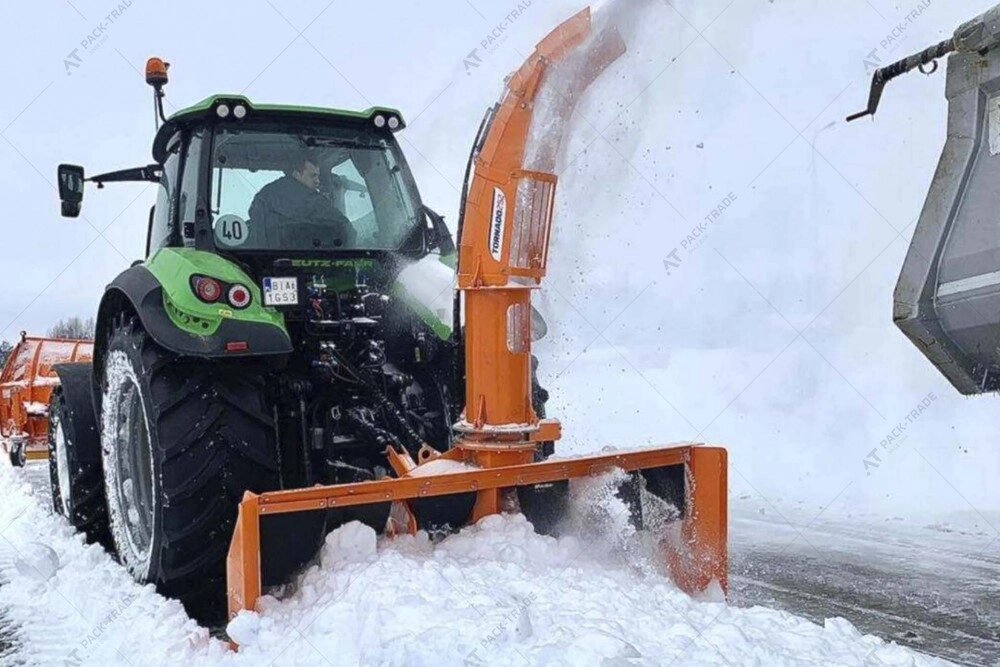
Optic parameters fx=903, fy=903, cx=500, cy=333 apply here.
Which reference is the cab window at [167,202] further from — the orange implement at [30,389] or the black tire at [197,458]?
the orange implement at [30,389]

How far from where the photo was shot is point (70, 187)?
4641mm

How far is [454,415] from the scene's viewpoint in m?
3.84

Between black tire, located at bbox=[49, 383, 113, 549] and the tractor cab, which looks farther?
black tire, located at bbox=[49, 383, 113, 549]

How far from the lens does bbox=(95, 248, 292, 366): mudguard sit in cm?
322

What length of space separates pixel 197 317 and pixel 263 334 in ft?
0.79

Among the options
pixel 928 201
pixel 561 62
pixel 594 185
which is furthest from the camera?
pixel 594 185

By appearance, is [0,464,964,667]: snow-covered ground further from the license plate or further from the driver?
the driver

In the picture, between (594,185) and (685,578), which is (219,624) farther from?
(594,185)

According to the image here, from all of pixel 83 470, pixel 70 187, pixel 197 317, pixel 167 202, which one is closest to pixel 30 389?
pixel 83 470

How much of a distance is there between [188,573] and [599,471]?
1.52m

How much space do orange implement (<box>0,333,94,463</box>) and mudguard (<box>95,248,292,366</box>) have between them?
5.92 meters

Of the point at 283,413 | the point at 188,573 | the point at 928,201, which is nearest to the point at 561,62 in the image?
the point at 928,201

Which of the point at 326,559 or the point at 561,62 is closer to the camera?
the point at 326,559

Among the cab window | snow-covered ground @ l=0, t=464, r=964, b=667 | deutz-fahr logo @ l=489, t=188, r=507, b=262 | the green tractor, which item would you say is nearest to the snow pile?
snow-covered ground @ l=0, t=464, r=964, b=667
